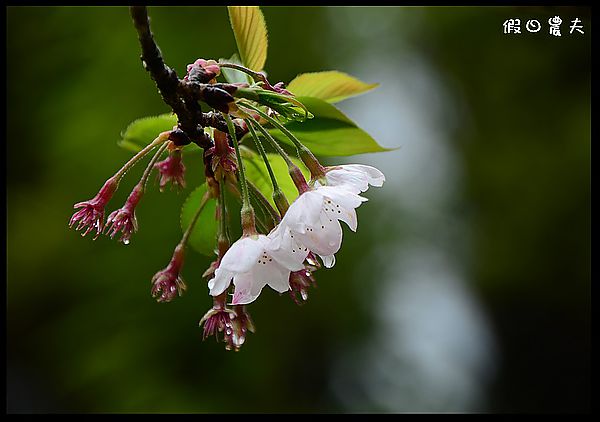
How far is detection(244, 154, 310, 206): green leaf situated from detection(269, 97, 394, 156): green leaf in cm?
3

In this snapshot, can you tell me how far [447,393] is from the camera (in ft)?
7.70

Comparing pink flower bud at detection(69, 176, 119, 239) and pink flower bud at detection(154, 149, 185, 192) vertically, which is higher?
pink flower bud at detection(154, 149, 185, 192)

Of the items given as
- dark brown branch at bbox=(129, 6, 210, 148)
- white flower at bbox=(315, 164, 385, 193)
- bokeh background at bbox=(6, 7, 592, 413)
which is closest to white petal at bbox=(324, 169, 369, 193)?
white flower at bbox=(315, 164, 385, 193)

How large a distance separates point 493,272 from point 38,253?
180 cm

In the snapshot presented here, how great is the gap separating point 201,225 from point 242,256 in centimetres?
17

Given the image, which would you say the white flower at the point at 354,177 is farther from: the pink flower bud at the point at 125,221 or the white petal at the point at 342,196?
the pink flower bud at the point at 125,221

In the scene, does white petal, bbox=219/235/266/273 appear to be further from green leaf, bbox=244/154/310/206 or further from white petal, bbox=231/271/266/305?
green leaf, bbox=244/154/310/206

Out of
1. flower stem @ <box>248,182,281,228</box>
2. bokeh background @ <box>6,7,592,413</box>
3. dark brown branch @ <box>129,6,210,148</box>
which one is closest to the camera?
dark brown branch @ <box>129,6,210,148</box>

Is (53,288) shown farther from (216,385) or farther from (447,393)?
(447,393)

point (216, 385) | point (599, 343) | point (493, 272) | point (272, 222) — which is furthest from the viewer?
point (493, 272)

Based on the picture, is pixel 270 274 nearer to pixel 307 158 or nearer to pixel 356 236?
pixel 307 158

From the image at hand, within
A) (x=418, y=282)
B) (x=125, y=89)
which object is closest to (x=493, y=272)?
(x=418, y=282)

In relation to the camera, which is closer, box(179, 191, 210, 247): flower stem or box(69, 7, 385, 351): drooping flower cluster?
box(69, 7, 385, 351): drooping flower cluster

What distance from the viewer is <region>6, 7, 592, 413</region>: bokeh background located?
6.90 feet
